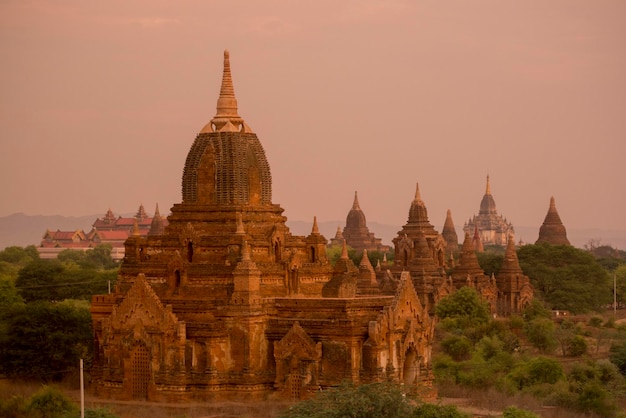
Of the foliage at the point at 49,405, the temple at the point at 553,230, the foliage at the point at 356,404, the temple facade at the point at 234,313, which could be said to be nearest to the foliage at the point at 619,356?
the temple facade at the point at 234,313

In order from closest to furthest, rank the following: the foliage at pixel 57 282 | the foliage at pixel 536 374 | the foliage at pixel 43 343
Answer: the foliage at pixel 43 343, the foliage at pixel 536 374, the foliage at pixel 57 282

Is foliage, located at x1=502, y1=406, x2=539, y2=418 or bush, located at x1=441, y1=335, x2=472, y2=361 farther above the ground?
bush, located at x1=441, y1=335, x2=472, y2=361

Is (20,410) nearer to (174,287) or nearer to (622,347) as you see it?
(174,287)

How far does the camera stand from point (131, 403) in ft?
171

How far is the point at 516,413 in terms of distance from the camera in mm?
49406

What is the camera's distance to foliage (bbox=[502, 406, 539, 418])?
1935 inches

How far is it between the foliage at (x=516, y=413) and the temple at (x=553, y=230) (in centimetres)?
8721

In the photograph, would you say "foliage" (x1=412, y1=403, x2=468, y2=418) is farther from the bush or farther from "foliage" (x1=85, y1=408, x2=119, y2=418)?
the bush

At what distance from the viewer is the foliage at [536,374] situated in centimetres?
6097

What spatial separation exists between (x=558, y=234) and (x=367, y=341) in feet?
290

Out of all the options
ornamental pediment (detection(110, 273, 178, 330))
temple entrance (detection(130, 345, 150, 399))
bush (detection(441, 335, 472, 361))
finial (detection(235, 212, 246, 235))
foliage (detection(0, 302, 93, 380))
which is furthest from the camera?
bush (detection(441, 335, 472, 361))

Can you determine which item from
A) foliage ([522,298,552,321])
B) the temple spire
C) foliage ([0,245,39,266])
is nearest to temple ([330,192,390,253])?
foliage ([0,245,39,266])

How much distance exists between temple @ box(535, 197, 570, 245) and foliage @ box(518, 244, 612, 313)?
25082 mm

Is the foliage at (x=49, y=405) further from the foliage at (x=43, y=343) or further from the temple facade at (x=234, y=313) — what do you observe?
the foliage at (x=43, y=343)
